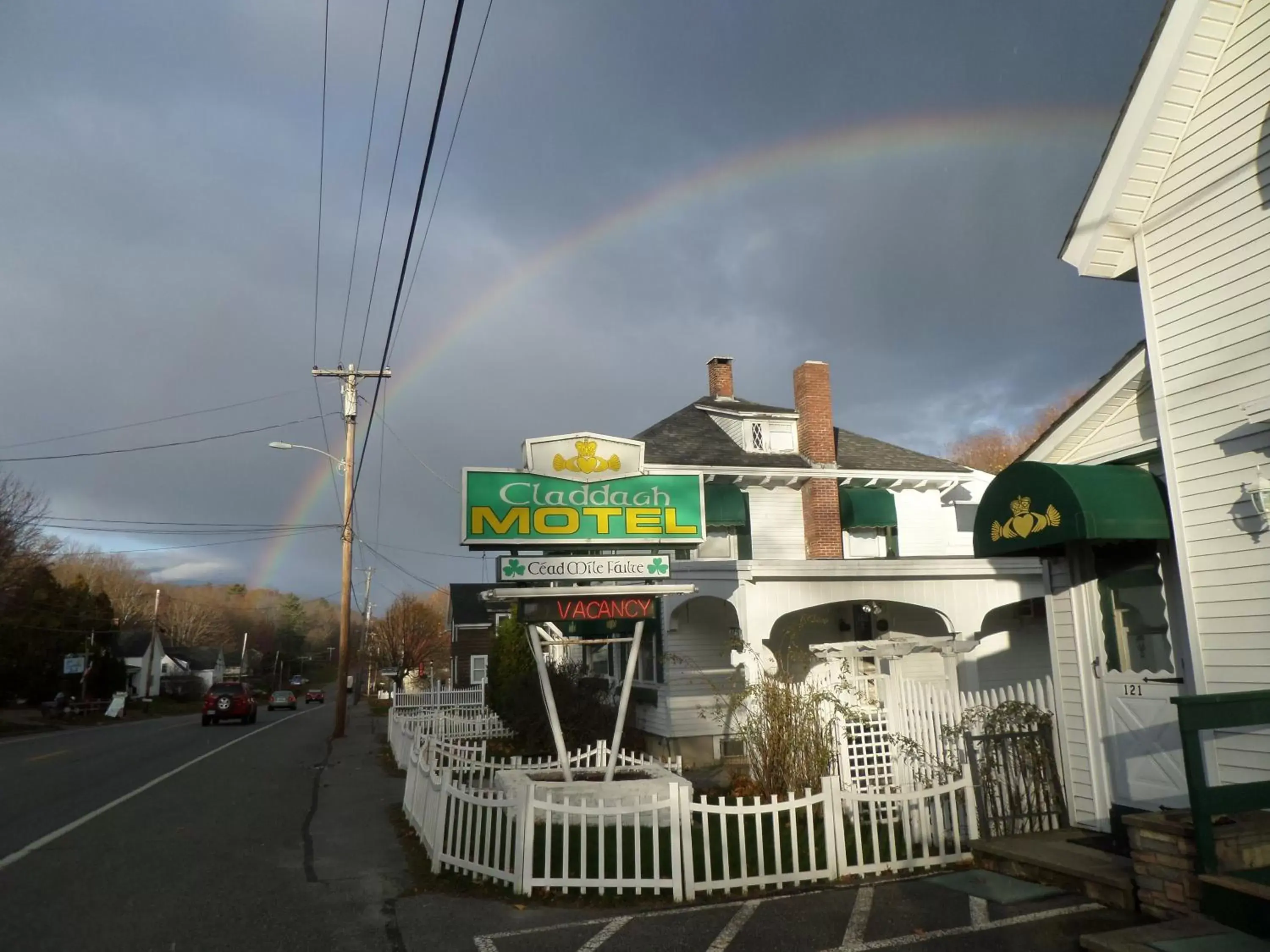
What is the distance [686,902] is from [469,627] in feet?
144

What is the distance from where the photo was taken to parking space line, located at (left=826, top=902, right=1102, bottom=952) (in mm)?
6098

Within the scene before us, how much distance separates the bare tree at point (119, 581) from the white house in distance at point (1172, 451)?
273ft

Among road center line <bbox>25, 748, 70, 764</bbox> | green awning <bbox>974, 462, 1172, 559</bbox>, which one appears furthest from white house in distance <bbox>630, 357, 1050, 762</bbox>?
road center line <bbox>25, 748, 70, 764</bbox>

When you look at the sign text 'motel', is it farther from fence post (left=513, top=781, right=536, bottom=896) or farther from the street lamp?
the street lamp

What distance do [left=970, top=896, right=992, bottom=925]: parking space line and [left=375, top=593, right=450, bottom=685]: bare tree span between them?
199 feet

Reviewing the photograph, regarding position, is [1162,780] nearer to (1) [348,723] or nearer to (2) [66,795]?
(2) [66,795]

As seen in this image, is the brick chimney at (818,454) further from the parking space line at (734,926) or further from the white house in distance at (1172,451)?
the parking space line at (734,926)

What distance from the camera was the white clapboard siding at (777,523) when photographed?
20.7 metres

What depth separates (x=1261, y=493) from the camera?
21.9 ft

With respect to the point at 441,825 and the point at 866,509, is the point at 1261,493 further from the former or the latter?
the point at 866,509

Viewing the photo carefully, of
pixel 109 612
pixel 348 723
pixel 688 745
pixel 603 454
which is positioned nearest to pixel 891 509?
pixel 688 745

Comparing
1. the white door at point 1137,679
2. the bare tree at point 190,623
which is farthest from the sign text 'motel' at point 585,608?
the bare tree at point 190,623

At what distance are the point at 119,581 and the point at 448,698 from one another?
3225 inches

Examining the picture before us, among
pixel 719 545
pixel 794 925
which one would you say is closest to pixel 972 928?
pixel 794 925
